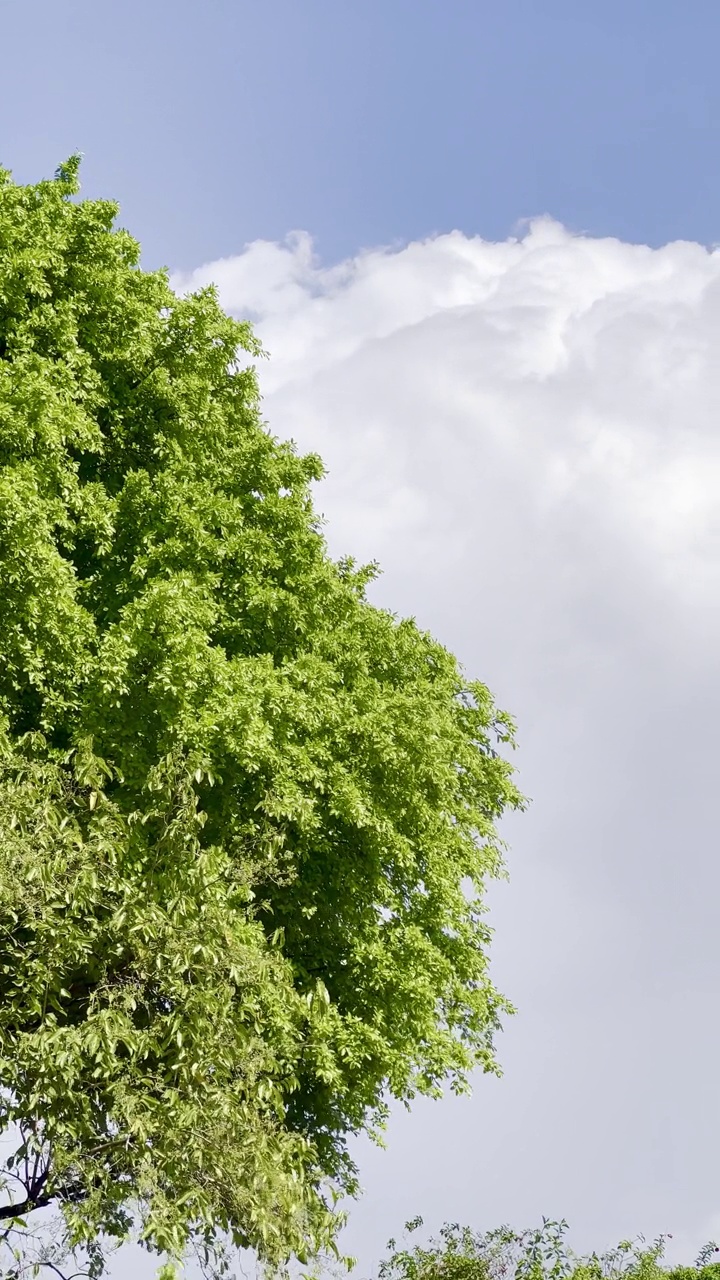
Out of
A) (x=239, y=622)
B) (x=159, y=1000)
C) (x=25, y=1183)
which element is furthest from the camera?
(x=239, y=622)

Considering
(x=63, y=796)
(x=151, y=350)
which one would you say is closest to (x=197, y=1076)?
(x=63, y=796)

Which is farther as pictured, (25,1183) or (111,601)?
(111,601)

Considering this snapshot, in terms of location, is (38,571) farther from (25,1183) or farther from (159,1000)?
(25,1183)

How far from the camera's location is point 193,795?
16359mm

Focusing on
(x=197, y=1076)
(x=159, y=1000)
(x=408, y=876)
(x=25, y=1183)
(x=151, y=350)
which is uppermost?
(x=151, y=350)

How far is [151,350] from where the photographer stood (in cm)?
2270

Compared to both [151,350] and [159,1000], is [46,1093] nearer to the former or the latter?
[159,1000]

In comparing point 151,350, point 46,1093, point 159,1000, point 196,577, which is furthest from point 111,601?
point 46,1093

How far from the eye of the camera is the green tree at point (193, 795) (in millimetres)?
15242

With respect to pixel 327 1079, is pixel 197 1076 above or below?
below

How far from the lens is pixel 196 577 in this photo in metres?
20.8

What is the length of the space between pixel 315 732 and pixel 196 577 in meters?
3.26

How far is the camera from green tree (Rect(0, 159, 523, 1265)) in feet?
50.0

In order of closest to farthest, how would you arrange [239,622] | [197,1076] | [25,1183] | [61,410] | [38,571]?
[197,1076] < [25,1183] < [38,571] < [61,410] < [239,622]
